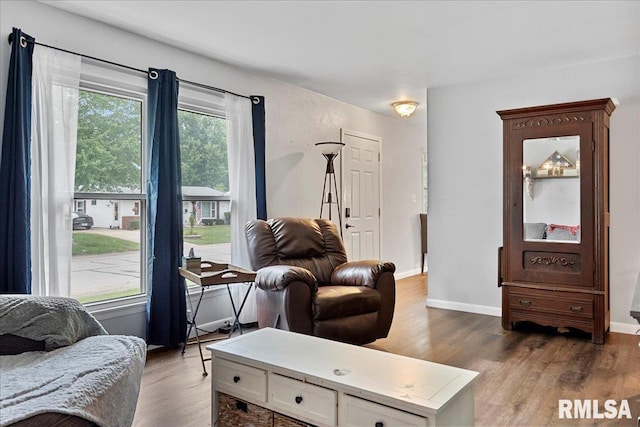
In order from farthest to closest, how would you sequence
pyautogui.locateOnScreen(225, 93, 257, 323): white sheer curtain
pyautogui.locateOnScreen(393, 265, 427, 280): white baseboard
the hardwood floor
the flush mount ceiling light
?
pyautogui.locateOnScreen(393, 265, 427, 280): white baseboard → the flush mount ceiling light → pyautogui.locateOnScreen(225, 93, 257, 323): white sheer curtain → the hardwood floor

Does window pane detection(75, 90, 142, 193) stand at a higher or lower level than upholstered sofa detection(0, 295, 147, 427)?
higher

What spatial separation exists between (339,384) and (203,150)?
2.79 meters

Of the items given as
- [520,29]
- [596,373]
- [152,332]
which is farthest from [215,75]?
[596,373]

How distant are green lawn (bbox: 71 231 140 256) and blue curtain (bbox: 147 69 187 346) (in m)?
0.20

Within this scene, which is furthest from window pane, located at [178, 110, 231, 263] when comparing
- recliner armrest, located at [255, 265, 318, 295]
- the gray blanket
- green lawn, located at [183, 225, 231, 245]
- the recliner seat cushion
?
the gray blanket

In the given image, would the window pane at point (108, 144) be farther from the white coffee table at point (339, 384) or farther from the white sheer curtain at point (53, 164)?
the white coffee table at point (339, 384)

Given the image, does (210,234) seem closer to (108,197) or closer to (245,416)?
(108,197)

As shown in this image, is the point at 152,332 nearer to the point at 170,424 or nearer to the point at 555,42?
the point at 170,424

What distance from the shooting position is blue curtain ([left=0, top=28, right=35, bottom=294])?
8.46ft

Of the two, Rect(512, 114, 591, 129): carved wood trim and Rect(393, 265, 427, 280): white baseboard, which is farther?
Result: Rect(393, 265, 427, 280): white baseboard

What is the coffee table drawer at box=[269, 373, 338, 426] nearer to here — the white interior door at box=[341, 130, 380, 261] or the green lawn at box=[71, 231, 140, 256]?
the green lawn at box=[71, 231, 140, 256]

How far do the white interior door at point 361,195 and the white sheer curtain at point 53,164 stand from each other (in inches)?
125

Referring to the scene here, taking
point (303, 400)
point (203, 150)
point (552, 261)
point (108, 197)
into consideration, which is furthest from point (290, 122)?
point (303, 400)

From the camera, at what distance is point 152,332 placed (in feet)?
11.0
